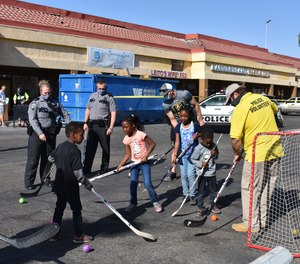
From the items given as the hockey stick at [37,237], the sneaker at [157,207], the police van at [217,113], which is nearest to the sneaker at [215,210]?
the sneaker at [157,207]

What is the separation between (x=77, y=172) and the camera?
183 inches

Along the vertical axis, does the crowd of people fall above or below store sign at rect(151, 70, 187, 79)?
below

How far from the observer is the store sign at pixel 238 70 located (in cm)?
3619

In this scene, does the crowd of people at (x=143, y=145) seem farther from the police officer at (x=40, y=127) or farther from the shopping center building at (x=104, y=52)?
the shopping center building at (x=104, y=52)

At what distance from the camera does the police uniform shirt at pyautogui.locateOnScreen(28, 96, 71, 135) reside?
23.6ft

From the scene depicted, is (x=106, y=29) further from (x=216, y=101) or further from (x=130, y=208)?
(x=130, y=208)

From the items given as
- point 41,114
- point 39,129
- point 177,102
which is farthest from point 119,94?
point 39,129

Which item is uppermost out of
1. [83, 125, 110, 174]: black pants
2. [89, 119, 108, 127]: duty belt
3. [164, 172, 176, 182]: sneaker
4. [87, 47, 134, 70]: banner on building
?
[87, 47, 134, 70]: banner on building

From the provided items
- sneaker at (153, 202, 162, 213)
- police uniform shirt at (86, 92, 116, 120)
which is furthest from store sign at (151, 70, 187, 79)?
sneaker at (153, 202, 162, 213)

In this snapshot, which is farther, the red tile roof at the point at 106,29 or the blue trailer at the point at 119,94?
the red tile roof at the point at 106,29

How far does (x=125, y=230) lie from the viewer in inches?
207

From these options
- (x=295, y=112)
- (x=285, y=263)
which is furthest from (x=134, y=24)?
(x=285, y=263)

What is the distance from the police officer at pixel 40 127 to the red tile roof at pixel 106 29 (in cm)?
1605

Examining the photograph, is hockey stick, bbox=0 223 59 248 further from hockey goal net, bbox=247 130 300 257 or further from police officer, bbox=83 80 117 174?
police officer, bbox=83 80 117 174
